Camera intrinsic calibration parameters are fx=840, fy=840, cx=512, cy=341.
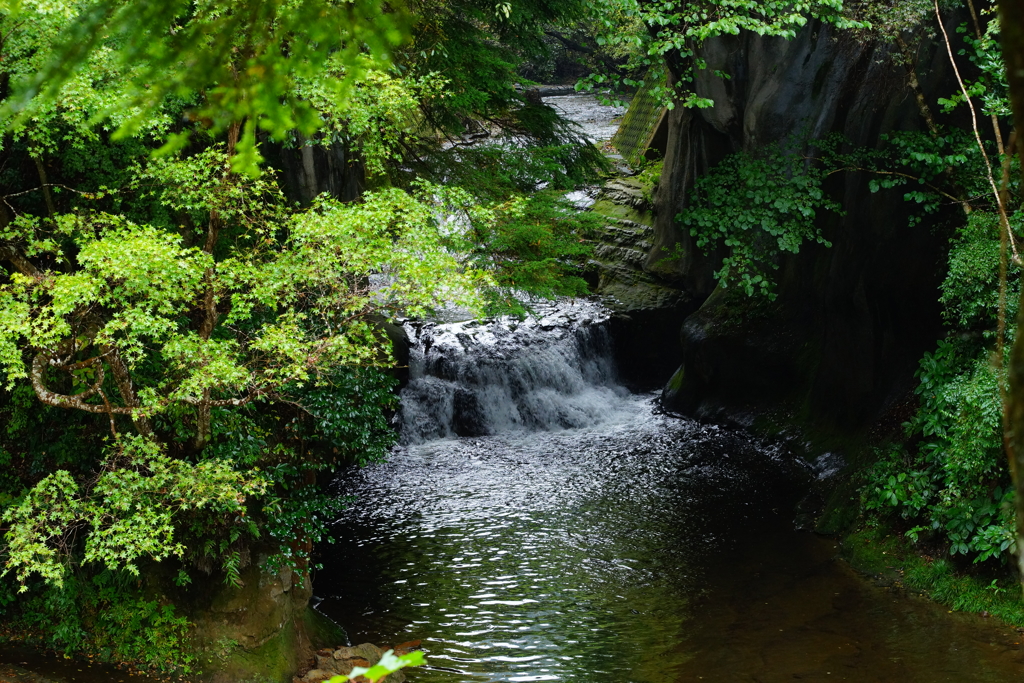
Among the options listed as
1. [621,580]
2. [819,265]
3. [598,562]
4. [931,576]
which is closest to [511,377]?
[819,265]

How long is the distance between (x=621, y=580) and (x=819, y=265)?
7481mm

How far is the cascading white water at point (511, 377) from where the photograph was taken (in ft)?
53.9

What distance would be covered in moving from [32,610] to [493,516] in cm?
577

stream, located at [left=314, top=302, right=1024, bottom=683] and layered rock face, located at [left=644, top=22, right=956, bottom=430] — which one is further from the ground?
layered rock face, located at [left=644, top=22, right=956, bottom=430]

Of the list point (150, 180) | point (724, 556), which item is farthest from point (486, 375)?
point (150, 180)

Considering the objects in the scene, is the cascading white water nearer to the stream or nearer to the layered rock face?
the stream

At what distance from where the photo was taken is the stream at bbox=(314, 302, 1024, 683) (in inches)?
317

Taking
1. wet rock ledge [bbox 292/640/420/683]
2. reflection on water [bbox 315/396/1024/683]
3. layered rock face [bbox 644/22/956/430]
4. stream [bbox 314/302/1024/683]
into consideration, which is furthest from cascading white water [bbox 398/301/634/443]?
wet rock ledge [bbox 292/640/420/683]

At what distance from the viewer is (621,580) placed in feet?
32.7

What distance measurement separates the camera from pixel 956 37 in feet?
34.9

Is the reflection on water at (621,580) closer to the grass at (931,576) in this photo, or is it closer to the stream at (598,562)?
the stream at (598,562)

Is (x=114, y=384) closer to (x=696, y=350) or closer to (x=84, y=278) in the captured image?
(x=84, y=278)

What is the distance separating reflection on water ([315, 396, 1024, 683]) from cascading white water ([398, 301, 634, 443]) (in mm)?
1864

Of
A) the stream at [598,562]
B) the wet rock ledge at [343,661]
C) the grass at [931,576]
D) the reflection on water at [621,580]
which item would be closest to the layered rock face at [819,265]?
the stream at [598,562]
